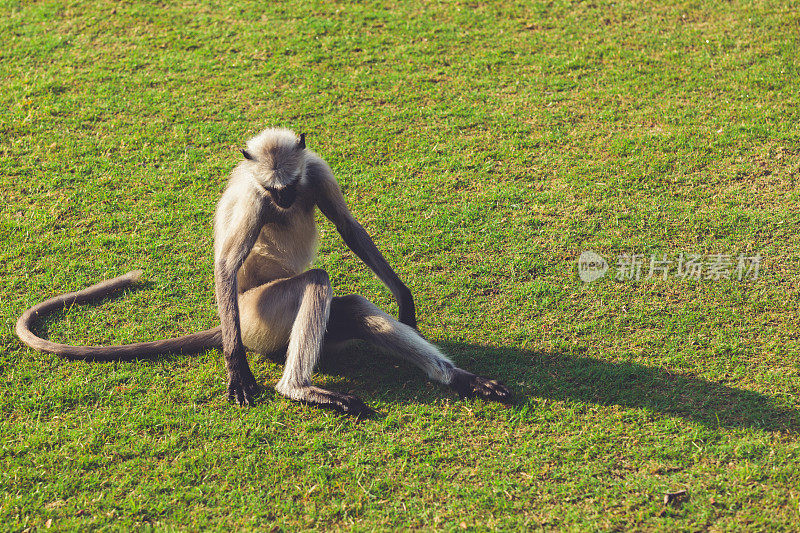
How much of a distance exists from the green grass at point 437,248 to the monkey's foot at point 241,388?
109 mm

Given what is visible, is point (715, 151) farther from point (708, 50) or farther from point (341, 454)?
point (341, 454)

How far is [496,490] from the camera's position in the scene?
4719 millimetres

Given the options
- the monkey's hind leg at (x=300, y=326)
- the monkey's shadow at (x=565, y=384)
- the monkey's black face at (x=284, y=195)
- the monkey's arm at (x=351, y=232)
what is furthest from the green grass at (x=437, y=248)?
the monkey's black face at (x=284, y=195)

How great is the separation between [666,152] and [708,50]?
2325mm

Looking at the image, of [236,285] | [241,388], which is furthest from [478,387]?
[236,285]

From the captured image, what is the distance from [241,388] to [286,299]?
Answer: 2.24 feet

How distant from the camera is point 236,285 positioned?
5438mm

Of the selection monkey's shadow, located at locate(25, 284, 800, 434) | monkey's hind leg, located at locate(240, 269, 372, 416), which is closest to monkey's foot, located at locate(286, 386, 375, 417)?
monkey's hind leg, located at locate(240, 269, 372, 416)

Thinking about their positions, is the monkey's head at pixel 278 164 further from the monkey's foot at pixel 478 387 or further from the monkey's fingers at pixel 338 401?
the monkey's foot at pixel 478 387

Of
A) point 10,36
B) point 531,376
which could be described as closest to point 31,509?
point 531,376

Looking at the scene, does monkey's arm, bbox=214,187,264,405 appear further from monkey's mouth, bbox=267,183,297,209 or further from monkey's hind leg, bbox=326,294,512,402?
monkey's hind leg, bbox=326,294,512,402

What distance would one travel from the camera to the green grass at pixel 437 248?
479 cm

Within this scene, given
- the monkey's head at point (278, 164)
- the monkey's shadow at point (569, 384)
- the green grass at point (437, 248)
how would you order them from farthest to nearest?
the monkey's head at point (278, 164), the monkey's shadow at point (569, 384), the green grass at point (437, 248)

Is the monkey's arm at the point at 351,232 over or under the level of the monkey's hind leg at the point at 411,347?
over
